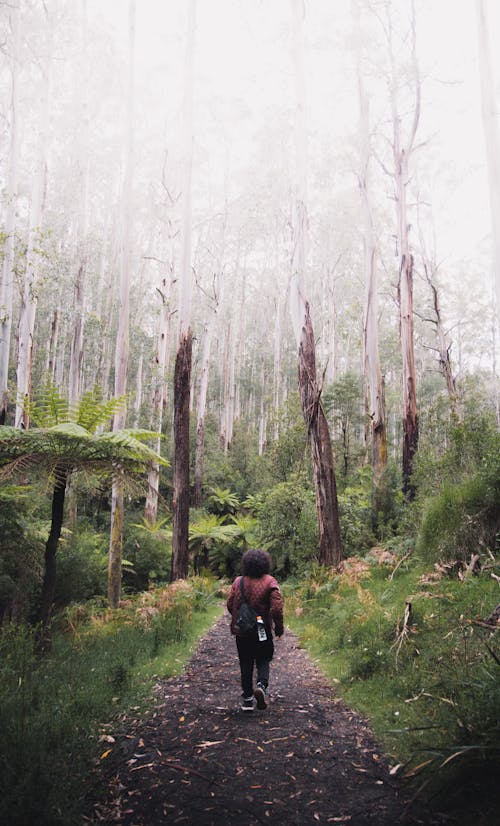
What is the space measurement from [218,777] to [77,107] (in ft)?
80.2

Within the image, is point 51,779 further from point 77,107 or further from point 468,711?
point 77,107

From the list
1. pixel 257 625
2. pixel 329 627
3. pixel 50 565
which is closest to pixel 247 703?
pixel 257 625

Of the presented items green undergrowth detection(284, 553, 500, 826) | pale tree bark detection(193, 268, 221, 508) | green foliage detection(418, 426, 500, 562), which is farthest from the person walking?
pale tree bark detection(193, 268, 221, 508)

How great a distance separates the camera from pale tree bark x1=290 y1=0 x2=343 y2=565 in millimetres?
8992

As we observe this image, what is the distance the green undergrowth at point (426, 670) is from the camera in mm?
2332

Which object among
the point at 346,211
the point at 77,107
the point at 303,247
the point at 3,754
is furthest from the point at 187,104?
the point at 346,211

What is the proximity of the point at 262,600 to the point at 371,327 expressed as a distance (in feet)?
30.7

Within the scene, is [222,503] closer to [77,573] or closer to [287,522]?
[287,522]

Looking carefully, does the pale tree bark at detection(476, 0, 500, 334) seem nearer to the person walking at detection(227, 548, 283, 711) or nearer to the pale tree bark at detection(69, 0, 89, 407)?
the person walking at detection(227, 548, 283, 711)

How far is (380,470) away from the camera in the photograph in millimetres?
11023

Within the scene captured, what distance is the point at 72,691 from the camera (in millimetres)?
3600

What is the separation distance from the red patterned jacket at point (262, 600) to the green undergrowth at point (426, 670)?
101cm

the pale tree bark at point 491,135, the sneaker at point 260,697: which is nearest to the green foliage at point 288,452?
the pale tree bark at point 491,135

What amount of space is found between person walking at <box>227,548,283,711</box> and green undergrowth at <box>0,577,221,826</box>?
2.91 ft
